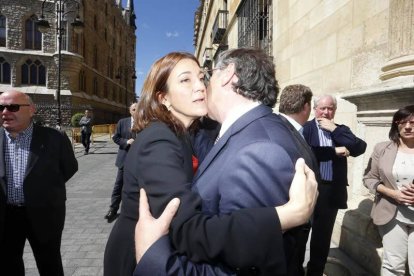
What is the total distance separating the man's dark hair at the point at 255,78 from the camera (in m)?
1.46

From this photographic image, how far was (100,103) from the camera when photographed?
1531 inches

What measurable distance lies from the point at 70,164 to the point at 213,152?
8.53 ft

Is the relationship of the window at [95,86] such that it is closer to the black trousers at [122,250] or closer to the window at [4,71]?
the window at [4,71]

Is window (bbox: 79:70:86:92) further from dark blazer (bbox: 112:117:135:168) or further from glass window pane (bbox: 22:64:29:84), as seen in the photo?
dark blazer (bbox: 112:117:135:168)

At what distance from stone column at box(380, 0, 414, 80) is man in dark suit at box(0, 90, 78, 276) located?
12.7 feet

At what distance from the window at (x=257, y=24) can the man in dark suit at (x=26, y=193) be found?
7294 millimetres

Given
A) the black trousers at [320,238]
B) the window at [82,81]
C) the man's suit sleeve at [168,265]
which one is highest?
the window at [82,81]

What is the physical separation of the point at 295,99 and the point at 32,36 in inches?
1318

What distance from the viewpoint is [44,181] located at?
3.09 metres

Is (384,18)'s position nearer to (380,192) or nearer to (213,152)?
Result: (380,192)

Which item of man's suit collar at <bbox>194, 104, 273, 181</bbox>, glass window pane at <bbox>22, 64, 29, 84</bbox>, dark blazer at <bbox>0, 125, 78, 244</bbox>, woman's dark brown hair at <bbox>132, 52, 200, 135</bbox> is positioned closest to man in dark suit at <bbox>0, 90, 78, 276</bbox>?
dark blazer at <bbox>0, 125, 78, 244</bbox>

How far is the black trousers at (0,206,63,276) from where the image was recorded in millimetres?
2979

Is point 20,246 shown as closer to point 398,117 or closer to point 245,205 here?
point 245,205

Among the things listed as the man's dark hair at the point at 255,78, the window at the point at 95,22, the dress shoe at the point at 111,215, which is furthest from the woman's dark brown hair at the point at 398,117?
the window at the point at 95,22
